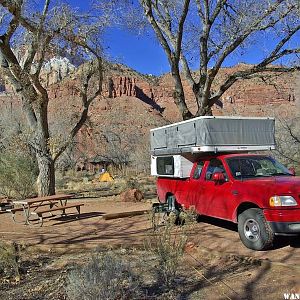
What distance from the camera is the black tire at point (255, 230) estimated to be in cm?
696

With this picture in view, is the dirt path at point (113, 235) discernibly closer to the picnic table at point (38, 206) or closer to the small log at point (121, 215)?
the small log at point (121, 215)

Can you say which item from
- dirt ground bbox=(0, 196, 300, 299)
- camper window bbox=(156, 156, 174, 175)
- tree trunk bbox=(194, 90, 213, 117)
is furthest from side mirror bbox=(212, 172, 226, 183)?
tree trunk bbox=(194, 90, 213, 117)

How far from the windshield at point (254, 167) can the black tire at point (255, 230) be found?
102 centimetres

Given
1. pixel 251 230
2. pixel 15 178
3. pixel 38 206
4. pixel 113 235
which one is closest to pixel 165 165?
pixel 113 235

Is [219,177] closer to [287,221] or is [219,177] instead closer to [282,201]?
[282,201]

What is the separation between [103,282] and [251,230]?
3.59m

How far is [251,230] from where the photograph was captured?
733cm

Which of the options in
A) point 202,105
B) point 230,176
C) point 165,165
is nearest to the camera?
point 230,176

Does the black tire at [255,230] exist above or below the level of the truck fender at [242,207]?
below

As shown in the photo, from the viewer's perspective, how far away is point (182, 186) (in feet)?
33.7

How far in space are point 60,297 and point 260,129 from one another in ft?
23.8

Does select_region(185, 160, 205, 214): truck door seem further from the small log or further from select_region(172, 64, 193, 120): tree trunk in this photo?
select_region(172, 64, 193, 120): tree trunk

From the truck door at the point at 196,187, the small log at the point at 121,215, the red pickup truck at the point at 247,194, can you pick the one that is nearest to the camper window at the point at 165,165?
the red pickup truck at the point at 247,194

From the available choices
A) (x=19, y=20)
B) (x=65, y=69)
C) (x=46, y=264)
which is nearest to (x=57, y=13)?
(x=19, y=20)
